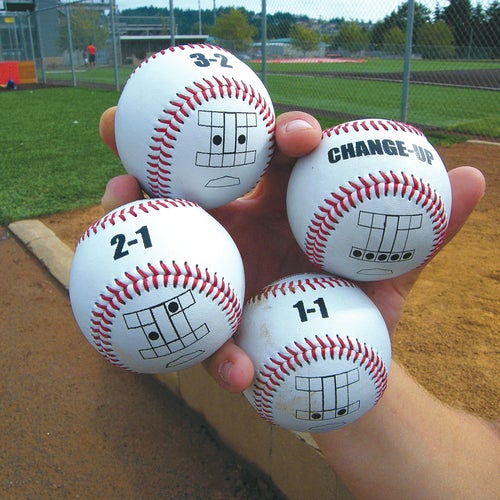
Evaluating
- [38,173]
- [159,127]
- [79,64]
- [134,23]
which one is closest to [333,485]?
[159,127]

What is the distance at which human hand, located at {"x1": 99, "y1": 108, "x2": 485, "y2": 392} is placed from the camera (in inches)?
55.9

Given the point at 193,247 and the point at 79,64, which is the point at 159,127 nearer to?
the point at 193,247

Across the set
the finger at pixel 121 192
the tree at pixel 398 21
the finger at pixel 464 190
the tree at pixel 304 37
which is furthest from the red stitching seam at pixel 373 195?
the tree at pixel 304 37

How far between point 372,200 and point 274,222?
61 cm

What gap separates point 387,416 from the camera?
1.70 m

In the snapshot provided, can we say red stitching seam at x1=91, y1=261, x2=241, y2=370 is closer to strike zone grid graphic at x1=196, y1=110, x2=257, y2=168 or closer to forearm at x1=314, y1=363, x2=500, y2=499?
strike zone grid graphic at x1=196, y1=110, x2=257, y2=168

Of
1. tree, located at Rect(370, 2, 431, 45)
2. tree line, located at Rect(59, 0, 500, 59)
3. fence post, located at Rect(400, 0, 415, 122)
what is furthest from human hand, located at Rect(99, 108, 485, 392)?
tree, located at Rect(370, 2, 431, 45)

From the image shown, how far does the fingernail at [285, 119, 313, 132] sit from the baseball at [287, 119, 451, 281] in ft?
0.26

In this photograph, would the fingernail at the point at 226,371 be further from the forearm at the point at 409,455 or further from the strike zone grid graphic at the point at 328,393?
the forearm at the point at 409,455

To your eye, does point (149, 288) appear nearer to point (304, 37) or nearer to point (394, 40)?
point (394, 40)

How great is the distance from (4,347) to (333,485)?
2187mm

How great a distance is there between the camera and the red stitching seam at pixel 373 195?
1400 mm

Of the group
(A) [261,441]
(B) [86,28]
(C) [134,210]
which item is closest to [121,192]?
(C) [134,210]

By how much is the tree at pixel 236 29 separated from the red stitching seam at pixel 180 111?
13.5m
